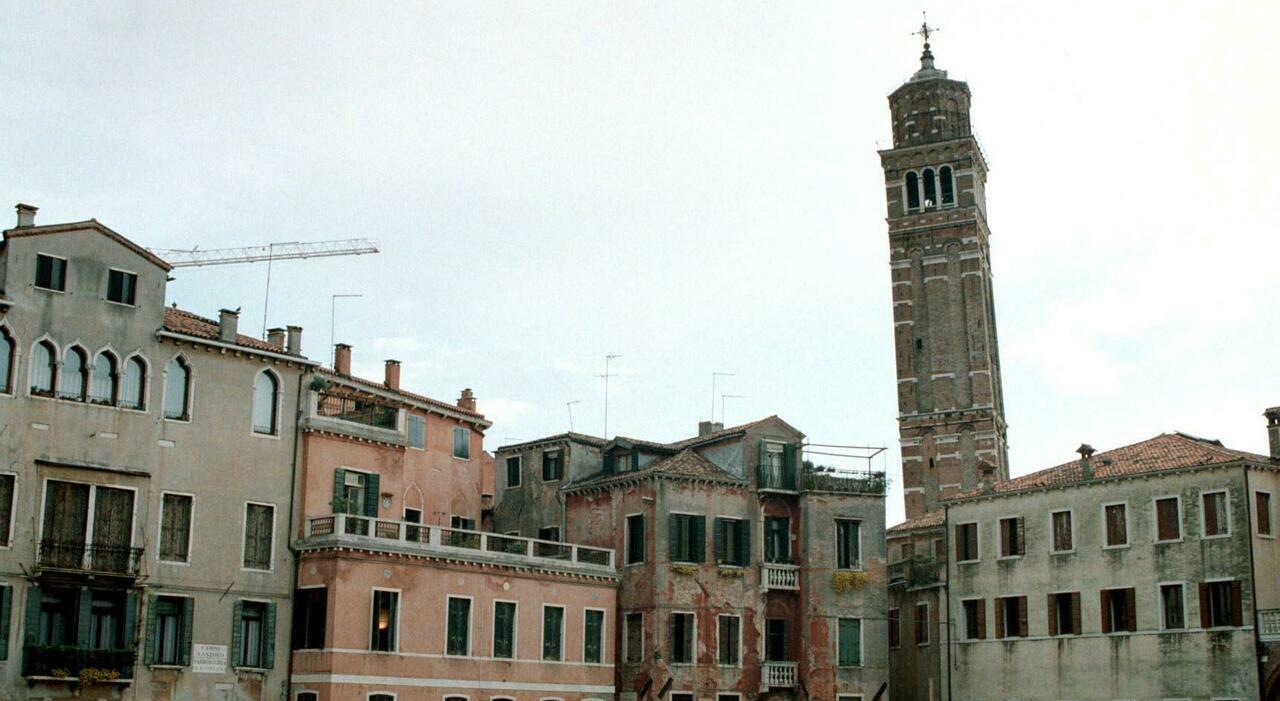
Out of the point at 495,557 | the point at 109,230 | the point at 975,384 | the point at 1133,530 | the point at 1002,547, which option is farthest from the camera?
the point at 975,384

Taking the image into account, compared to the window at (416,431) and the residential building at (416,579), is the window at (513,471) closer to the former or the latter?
the residential building at (416,579)

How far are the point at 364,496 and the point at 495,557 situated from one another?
4711mm

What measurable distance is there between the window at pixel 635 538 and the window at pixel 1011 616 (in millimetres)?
14090

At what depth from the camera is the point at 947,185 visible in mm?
97375

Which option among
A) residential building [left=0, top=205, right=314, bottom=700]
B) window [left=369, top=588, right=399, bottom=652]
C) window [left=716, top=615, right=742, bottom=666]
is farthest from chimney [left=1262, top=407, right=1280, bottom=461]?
residential building [left=0, top=205, right=314, bottom=700]

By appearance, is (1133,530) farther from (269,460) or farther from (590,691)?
(269,460)

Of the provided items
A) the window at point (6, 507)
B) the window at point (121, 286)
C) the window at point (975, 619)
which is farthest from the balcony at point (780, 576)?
the window at point (6, 507)

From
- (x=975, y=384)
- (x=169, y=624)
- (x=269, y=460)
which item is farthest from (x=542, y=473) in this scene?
(x=975, y=384)

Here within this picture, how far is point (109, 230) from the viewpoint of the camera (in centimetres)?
4053

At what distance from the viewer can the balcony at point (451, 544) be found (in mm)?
43188

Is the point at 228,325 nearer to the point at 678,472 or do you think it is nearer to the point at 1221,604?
the point at 678,472

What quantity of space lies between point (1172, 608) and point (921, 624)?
467 inches

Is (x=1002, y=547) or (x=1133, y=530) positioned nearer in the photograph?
(x=1133, y=530)

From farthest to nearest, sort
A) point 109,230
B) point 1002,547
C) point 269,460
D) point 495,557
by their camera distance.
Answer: point 1002,547
point 495,557
point 269,460
point 109,230
